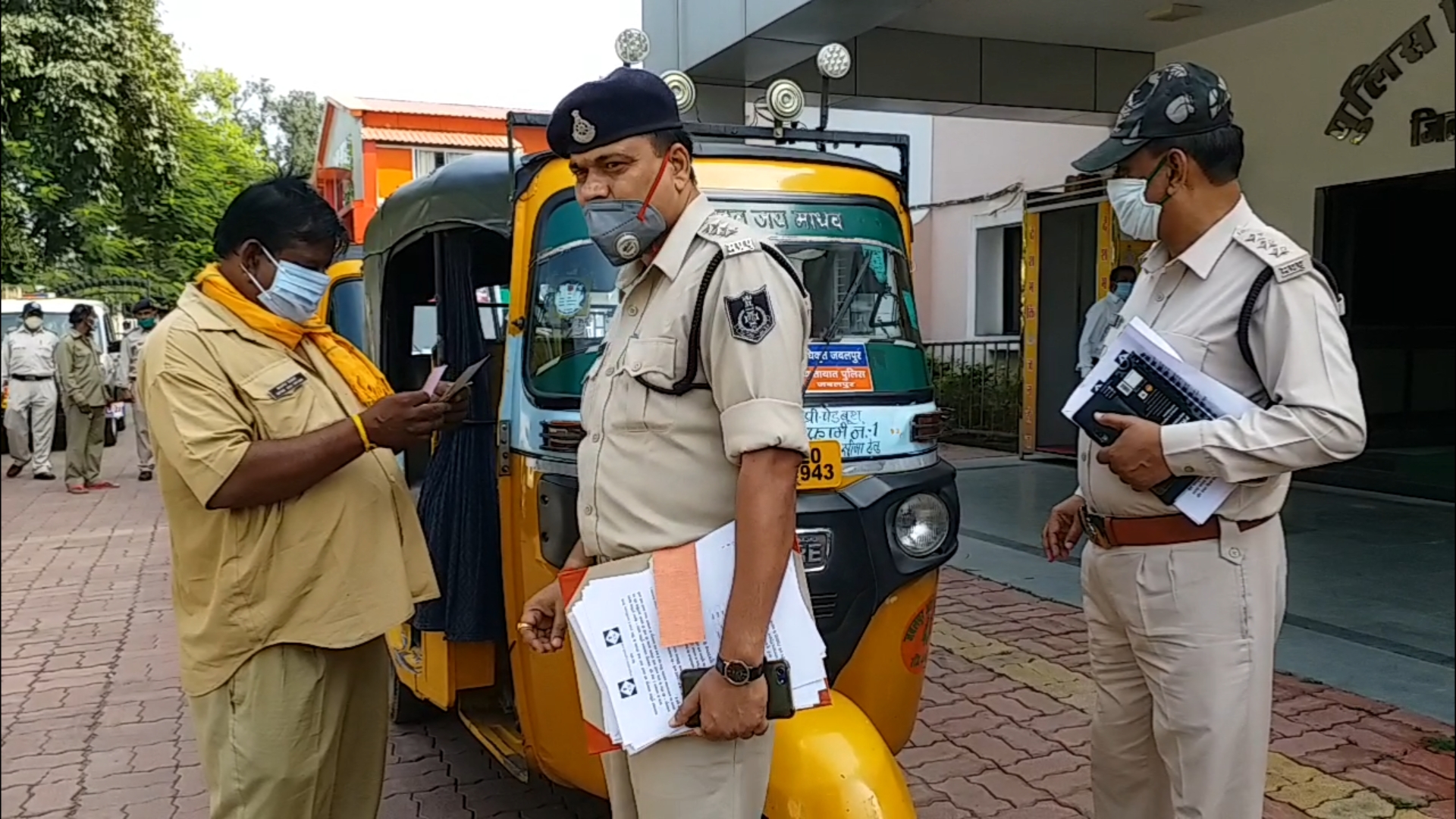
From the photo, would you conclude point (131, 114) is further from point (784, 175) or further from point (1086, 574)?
point (1086, 574)

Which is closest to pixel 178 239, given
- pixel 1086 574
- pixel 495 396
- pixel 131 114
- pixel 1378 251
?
pixel 131 114

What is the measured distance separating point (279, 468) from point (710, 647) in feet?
3.65

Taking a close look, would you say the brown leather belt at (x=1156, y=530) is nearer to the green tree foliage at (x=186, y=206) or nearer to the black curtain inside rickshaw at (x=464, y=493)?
the black curtain inside rickshaw at (x=464, y=493)

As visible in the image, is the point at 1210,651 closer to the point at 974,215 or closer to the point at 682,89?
the point at 682,89

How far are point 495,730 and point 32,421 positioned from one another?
10.6m

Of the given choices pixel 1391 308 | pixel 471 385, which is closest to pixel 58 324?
pixel 471 385

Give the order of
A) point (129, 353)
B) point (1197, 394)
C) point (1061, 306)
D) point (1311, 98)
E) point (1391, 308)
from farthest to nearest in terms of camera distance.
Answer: point (129, 353), point (1061, 306), point (1391, 308), point (1311, 98), point (1197, 394)

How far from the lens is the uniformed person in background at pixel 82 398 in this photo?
11.0m

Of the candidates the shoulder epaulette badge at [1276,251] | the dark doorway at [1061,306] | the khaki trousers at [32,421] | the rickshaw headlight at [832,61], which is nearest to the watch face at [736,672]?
the shoulder epaulette badge at [1276,251]

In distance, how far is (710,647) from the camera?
1881 millimetres

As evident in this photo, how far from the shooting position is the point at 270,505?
95.1 inches

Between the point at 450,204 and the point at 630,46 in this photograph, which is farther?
the point at 630,46

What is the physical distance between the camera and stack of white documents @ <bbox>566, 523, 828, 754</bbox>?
6.08ft

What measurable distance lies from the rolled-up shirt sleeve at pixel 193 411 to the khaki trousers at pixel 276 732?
441 millimetres
